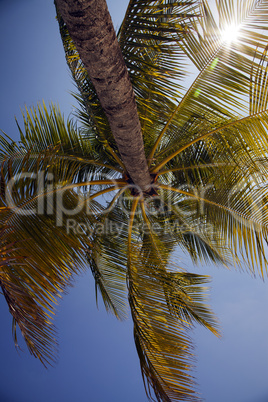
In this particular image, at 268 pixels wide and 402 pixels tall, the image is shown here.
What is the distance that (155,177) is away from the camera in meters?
3.59

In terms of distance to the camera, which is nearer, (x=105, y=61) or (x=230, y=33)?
(x=105, y=61)

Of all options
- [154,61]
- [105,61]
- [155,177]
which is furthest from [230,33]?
[155,177]

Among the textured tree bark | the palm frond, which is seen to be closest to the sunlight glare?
the palm frond

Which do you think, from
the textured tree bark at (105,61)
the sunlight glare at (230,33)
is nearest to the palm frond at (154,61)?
the sunlight glare at (230,33)

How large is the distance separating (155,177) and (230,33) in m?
1.67

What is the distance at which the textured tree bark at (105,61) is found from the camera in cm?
159

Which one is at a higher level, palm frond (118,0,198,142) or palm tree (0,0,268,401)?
palm frond (118,0,198,142)

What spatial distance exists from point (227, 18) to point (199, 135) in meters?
1.13

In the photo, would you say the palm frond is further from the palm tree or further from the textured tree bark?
the textured tree bark

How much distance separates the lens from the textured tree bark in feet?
5.23

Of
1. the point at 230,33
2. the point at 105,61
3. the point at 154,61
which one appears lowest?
the point at 105,61

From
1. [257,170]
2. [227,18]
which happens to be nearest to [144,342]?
[257,170]

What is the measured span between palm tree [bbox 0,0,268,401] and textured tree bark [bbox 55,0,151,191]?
34 mm

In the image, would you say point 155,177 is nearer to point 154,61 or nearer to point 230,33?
point 154,61
